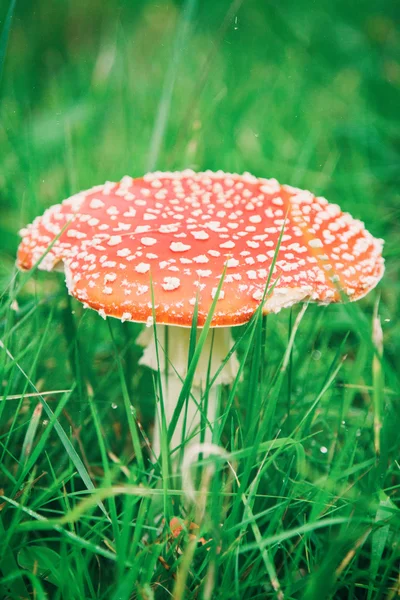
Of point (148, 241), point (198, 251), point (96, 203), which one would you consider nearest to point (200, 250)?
point (198, 251)

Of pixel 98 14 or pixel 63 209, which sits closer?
pixel 63 209

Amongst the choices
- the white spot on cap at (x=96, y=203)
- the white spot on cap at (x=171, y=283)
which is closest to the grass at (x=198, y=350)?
the white spot on cap at (x=171, y=283)

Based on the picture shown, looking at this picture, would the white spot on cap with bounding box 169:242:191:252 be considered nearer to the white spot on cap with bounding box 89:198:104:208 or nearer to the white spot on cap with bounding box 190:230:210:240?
the white spot on cap with bounding box 190:230:210:240

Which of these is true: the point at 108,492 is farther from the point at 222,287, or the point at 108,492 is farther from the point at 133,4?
the point at 133,4

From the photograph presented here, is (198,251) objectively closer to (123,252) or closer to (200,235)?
(200,235)

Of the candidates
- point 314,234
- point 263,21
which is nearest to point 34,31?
point 263,21

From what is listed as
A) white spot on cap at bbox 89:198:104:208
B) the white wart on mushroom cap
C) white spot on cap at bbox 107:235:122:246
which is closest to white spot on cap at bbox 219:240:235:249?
the white wart on mushroom cap

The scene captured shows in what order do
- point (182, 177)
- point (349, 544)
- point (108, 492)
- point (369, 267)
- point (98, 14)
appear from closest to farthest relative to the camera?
point (108, 492)
point (349, 544)
point (369, 267)
point (182, 177)
point (98, 14)

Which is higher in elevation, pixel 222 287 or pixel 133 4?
pixel 133 4
